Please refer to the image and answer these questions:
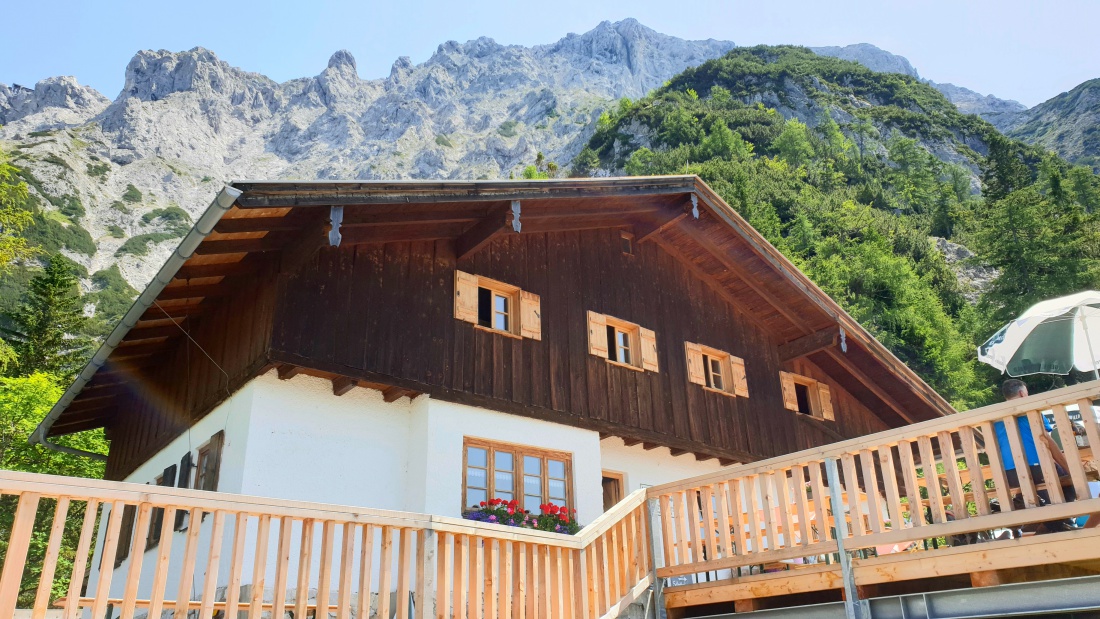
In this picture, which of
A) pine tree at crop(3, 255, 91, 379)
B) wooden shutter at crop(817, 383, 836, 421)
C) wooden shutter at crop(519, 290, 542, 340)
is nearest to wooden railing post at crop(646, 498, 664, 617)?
wooden shutter at crop(519, 290, 542, 340)

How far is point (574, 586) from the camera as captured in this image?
862 cm

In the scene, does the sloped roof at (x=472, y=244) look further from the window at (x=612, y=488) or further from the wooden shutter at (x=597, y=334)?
the window at (x=612, y=488)

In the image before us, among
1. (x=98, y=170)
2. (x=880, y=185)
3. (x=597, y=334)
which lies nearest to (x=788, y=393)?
(x=597, y=334)

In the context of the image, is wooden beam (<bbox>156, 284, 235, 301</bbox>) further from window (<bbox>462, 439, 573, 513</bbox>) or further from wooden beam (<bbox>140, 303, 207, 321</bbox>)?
window (<bbox>462, 439, 573, 513</bbox>)

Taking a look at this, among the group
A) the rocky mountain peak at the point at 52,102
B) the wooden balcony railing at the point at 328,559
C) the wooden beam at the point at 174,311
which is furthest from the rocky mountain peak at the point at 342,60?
the wooden balcony railing at the point at 328,559

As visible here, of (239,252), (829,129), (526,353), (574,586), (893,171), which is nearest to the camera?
(574,586)

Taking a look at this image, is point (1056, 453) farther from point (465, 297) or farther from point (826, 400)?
point (826, 400)

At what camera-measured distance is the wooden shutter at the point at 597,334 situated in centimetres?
1403

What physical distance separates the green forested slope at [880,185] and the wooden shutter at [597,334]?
30569mm

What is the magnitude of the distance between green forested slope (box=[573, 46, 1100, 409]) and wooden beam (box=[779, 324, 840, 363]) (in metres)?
25.9

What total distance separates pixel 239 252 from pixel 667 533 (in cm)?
605

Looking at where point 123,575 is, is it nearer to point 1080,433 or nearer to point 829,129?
point 1080,433

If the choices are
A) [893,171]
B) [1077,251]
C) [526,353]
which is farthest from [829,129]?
[526,353]

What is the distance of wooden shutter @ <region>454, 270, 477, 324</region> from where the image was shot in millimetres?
12523
